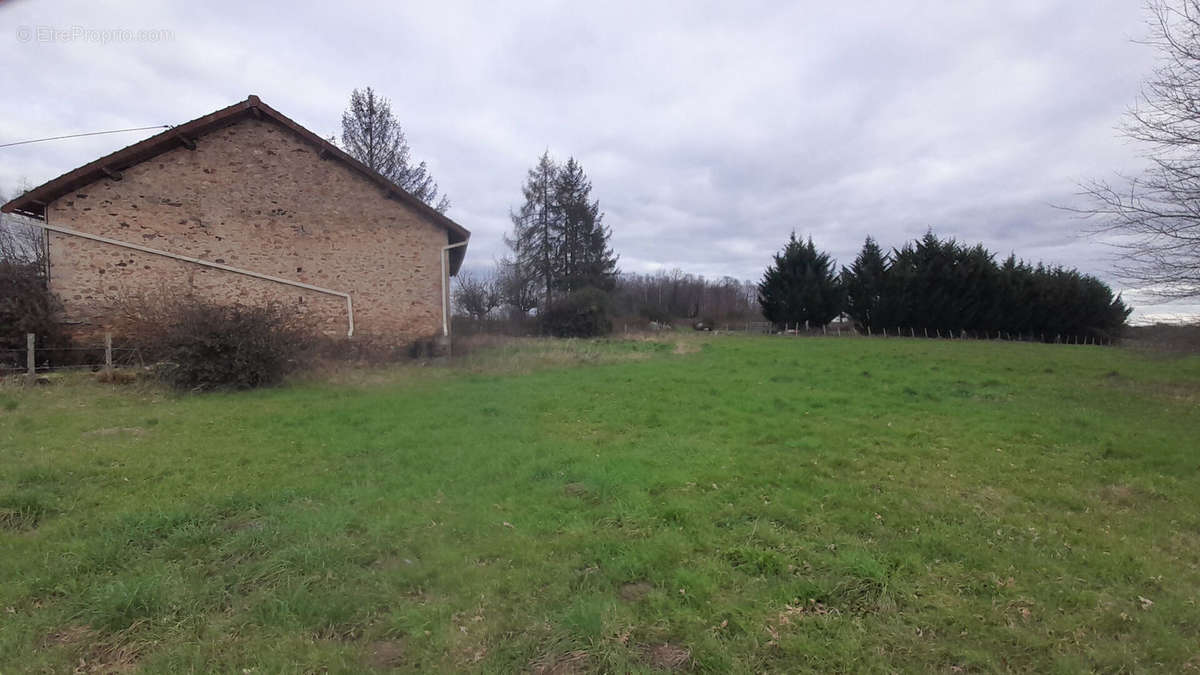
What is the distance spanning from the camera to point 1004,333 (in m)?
33.7

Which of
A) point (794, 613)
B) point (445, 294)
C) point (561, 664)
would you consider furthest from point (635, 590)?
point (445, 294)

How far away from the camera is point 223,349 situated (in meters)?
10.6

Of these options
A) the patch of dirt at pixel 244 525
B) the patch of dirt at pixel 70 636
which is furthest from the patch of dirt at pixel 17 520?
the patch of dirt at pixel 70 636

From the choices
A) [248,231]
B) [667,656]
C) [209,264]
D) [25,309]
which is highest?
[248,231]

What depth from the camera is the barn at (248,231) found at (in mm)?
13312

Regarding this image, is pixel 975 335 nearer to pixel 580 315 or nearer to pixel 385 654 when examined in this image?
pixel 580 315

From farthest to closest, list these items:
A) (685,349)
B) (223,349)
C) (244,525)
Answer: (685,349)
(223,349)
(244,525)


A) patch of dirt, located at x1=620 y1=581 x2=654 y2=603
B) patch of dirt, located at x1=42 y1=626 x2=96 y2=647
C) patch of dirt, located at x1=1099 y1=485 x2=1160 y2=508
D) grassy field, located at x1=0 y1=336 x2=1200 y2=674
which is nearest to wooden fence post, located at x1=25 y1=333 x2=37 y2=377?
grassy field, located at x1=0 y1=336 x2=1200 y2=674

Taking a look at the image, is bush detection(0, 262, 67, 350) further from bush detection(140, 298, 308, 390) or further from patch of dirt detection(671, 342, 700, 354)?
patch of dirt detection(671, 342, 700, 354)

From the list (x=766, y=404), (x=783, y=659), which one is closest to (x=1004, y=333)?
(x=766, y=404)

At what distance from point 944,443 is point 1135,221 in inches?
328

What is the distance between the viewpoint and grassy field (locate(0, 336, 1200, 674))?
2.76 meters

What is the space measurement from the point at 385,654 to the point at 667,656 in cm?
142

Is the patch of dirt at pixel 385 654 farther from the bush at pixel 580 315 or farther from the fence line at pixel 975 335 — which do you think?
the fence line at pixel 975 335
